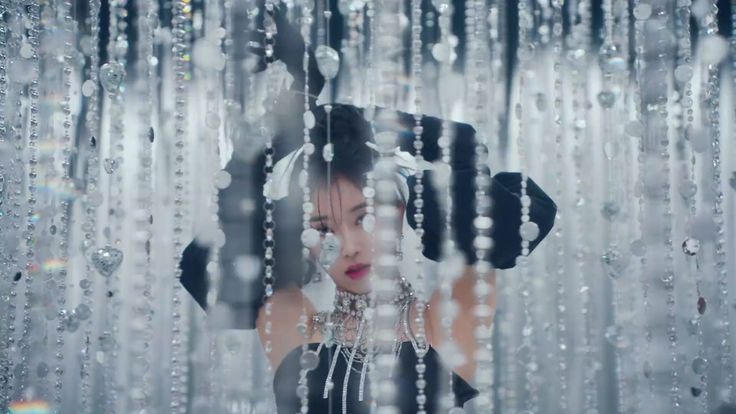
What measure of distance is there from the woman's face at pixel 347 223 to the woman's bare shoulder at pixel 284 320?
0.16 metres

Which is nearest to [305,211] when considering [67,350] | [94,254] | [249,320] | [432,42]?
[249,320]

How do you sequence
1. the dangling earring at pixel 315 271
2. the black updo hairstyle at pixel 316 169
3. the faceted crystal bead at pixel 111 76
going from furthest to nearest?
1. the dangling earring at pixel 315 271
2. the black updo hairstyle at pixel 316 169
3. the faceted crystal bead at pixel 111 76

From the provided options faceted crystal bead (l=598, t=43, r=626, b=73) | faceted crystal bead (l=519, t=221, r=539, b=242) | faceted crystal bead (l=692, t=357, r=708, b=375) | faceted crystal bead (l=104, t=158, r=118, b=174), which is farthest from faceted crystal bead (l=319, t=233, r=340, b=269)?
faceted crystal bead (l=692, t=357, r=708, b=375)

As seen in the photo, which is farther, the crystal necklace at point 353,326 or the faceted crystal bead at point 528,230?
the crystal necklace at point 353,326

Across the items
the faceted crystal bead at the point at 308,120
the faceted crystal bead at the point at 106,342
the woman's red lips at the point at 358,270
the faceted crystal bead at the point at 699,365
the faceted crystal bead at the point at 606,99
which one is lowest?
the faceted crystal bead at the point at 699,365

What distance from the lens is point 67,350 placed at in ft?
8.31

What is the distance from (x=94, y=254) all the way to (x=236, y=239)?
33 centimetres

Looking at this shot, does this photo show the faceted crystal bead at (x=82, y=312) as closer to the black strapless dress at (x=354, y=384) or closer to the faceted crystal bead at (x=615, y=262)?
the black strapless dress at (x=354, y=384)

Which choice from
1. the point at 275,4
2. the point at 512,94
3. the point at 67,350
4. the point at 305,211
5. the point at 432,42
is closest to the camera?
the point at 305,211

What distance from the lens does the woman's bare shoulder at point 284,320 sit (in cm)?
192

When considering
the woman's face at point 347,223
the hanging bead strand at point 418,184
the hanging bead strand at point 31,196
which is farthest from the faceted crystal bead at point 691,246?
the hanging bead strand at point 31,196

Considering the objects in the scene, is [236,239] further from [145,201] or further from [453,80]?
[453,80]

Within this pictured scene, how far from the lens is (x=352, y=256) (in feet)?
6.10

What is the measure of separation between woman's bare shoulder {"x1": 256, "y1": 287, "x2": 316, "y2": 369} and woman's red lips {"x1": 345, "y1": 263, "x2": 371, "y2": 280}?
156mm
